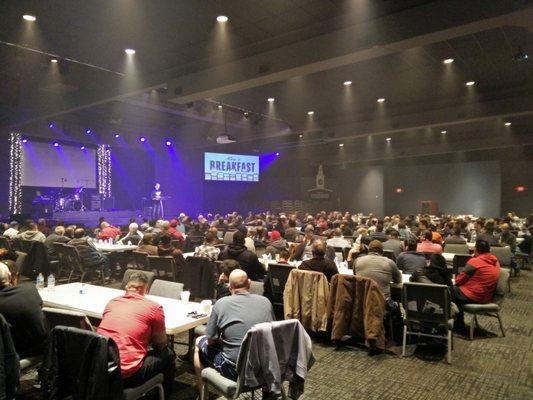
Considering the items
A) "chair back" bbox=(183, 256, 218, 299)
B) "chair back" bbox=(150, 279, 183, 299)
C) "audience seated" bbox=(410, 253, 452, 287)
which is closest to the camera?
"chair back" bbox=(150, 279, 183, 299)

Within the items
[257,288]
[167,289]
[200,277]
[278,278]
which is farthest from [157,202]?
[257,288]

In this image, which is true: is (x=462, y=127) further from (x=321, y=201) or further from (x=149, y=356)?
(x=149, y=356)

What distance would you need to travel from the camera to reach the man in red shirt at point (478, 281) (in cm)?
487

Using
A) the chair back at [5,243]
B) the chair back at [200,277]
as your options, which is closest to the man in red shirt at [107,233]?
the chair back at [5,243]

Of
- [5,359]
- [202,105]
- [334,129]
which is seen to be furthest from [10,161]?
[5,359]

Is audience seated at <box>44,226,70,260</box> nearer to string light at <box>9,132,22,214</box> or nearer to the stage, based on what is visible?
the stage

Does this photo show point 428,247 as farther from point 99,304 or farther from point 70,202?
point 70,202

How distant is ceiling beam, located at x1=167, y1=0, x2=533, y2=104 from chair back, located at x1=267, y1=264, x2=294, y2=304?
3.42 meters

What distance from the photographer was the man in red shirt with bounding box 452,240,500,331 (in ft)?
16.0

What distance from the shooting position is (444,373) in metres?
4.05

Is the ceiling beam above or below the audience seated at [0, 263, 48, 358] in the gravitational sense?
above

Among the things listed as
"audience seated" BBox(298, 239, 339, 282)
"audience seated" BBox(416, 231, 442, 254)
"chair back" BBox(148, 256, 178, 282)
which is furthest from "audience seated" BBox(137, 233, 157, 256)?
"audience seated" BBox(416, 231, 442, 254)

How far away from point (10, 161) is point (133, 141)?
15.4 feet

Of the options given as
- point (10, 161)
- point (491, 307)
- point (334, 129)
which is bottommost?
point (491, 307)
